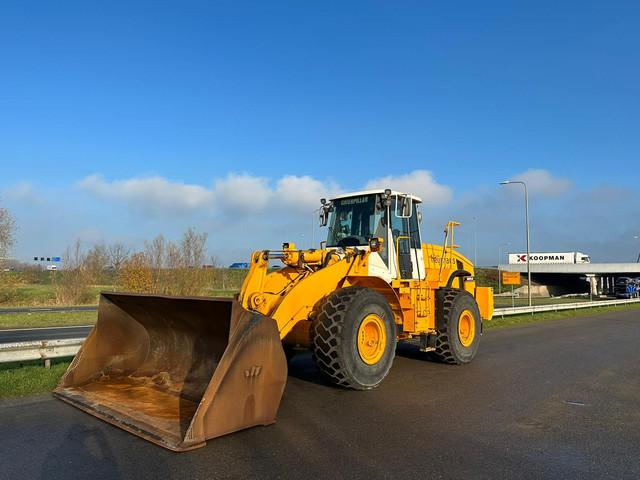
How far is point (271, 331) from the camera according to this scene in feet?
16.7

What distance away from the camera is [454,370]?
855 centimetres

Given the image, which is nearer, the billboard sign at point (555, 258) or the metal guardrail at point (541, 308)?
the metal guardrail at point (541, 308)

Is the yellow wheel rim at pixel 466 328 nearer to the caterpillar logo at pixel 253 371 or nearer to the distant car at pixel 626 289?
the caterpillar logo at pixel 253 371

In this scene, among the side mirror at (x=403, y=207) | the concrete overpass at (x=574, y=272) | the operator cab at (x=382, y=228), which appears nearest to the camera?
the operator cab at (x=382, y=228)

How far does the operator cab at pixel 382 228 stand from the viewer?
8.34 m

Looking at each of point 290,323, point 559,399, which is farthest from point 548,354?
point 290,323

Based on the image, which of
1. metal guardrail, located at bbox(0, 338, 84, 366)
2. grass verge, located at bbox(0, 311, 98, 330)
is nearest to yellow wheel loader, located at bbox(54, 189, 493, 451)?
metal guardrail, located at bbox(0, 338, 84, 366)

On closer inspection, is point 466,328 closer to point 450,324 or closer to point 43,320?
point 450,324

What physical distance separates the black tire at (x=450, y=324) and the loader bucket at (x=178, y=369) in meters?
4.25

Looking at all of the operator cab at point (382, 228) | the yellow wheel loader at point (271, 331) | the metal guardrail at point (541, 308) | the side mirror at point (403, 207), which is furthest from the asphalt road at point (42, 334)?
the metal guardrail at point (541, 308)

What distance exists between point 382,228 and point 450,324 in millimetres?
2023

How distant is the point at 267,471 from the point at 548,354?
27.5 ft

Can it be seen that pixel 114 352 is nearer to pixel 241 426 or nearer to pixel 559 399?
pixel 241 426

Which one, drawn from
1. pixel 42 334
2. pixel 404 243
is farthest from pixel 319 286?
pixel 42 334
